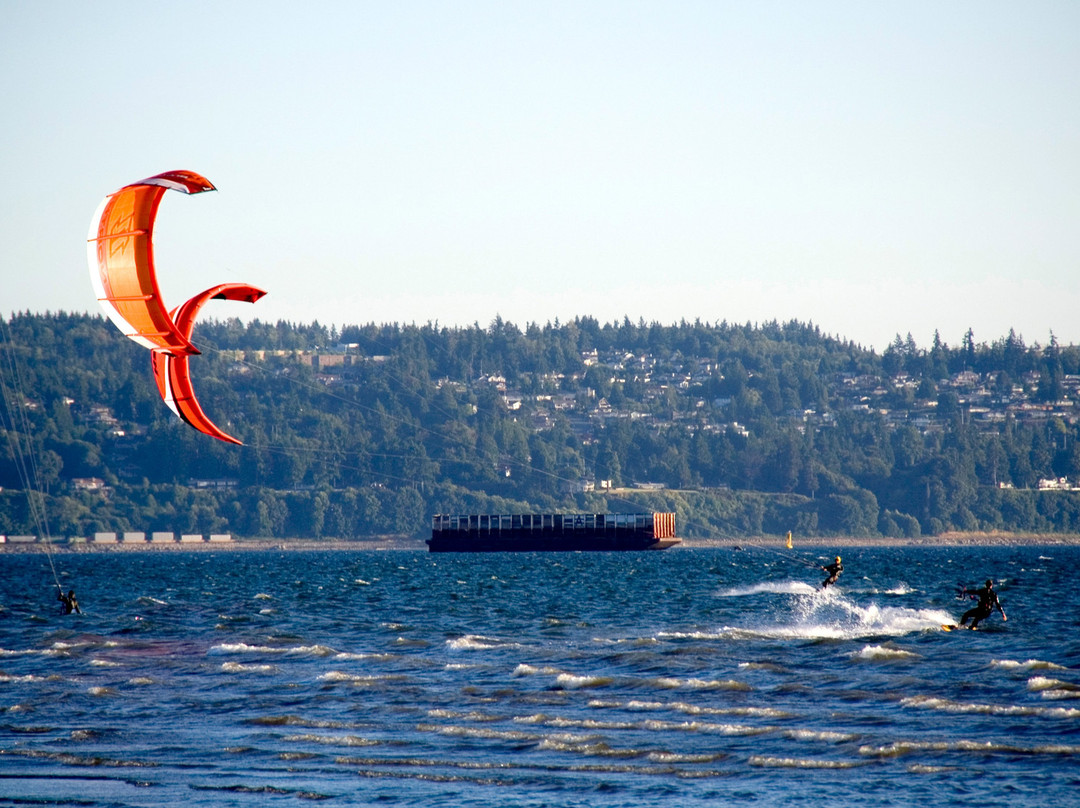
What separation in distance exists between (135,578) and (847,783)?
71951 millimetres

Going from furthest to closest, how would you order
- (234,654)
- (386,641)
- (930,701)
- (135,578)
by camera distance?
(135,578) → (386,641) → (234,654) → (930,701)

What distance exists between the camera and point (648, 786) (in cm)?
1877

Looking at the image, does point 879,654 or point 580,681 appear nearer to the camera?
point 580,681

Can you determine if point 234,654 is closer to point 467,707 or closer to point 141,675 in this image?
point 141,675

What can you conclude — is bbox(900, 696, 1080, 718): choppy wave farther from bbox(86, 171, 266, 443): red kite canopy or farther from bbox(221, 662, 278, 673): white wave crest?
bbox(86, 171, 266, 443): red kite canopy

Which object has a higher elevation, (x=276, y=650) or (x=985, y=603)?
(x=985, y=603)

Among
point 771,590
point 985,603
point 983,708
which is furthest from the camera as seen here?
point 771,590

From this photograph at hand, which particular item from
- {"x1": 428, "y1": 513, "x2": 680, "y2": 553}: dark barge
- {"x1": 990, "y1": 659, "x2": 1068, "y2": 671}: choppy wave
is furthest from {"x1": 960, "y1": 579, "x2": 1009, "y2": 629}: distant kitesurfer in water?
{"x1": 428, "y1": 513, "x2": 680, "y2": 553}: dark barge

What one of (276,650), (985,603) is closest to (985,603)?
(985,603)

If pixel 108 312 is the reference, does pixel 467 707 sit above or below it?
below

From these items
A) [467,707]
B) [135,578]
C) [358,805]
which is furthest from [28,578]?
[358,805]

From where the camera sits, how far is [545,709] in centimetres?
2439

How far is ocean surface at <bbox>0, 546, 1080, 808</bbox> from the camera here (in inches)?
739

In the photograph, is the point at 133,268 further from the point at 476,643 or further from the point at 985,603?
the point at 985,603
